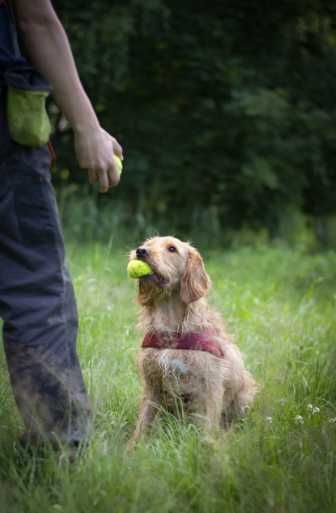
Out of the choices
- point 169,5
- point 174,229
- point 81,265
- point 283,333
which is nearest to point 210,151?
point 174,229

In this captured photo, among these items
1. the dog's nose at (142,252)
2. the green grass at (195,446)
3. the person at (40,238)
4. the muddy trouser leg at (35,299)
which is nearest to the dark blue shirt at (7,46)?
the person at (40,238)

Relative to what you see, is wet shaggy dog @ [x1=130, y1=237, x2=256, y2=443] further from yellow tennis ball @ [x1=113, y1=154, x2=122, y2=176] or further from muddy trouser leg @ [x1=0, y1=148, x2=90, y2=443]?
yellow tennis ball @ [x1=113, y1=154, x2=122, y2=176]

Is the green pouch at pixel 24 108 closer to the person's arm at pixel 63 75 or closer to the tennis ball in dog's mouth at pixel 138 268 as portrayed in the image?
the person's arm at pixel 63 75

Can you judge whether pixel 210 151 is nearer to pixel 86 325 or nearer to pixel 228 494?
pixel 86 325

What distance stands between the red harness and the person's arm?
1.43 m

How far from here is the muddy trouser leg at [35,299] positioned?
9.70 feet

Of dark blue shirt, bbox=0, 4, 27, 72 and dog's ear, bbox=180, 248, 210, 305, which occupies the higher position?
dark blue shirt, bbox=0, 4, 27, 72

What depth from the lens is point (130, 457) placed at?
326cm

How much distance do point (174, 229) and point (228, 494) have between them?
935 cm

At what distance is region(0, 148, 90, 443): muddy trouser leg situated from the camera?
A: 9.70 feet

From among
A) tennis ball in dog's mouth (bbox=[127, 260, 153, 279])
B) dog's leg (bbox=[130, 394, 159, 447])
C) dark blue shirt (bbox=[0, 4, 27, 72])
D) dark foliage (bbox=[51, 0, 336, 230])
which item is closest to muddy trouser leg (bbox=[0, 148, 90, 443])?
dark blue shirt (bbox=[0, 4, 27, 72])

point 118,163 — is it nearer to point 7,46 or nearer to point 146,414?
point 7,46

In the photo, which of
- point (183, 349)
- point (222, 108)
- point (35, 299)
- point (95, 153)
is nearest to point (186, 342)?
point (183, 349)

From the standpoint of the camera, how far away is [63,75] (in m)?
2.87
